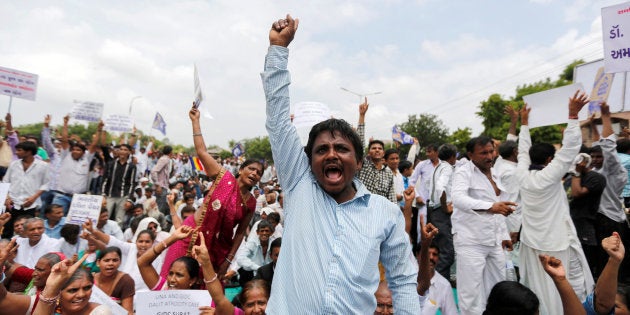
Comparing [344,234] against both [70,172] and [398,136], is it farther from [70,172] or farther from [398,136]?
[398,136]

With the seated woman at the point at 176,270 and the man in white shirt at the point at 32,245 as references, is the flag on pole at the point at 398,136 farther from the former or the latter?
the seated woman at the point at 176,270

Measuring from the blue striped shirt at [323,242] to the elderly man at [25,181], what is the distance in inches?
257

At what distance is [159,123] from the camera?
1405 centimetres

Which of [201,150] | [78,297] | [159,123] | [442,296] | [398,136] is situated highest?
[159,123]

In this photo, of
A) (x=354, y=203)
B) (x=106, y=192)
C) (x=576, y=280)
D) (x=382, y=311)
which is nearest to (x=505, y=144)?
(x=576, y=280)

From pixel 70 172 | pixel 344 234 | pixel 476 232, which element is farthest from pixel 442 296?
pixel 70 172

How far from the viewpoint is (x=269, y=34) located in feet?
5.77

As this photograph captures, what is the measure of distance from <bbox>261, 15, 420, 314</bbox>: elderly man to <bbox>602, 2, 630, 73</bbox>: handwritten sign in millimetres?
4206

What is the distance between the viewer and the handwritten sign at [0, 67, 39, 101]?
7.79m

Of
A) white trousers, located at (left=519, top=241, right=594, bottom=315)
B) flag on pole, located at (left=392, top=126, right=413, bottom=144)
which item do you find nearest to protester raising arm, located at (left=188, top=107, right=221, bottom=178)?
white trousers, located at (left=519, top=241, right=594, bottom=315)

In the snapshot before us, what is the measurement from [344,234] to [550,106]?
15.0 feet

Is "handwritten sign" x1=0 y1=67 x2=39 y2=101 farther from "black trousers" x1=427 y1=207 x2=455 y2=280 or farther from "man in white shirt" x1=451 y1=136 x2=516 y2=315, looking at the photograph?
"man in white shirt" x1=451 y1=136 x2=516 y2=315

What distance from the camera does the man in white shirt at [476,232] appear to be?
3.89m

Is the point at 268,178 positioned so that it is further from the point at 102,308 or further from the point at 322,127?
the point at 322,127
